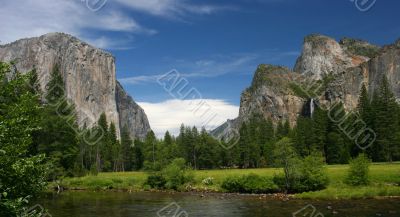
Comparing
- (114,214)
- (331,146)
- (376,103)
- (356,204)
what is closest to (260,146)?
(331,146)

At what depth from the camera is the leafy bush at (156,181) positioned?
255 feet

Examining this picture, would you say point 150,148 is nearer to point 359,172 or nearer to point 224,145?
point 224,145

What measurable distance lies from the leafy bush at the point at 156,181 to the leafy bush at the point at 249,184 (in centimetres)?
1330

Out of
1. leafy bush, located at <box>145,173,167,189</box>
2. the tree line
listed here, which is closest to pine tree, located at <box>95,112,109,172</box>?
the tree line

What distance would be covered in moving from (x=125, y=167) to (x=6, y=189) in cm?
13631

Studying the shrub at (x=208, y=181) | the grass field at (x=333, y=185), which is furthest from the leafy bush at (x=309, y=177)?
the shrub at (x=208, y=181)

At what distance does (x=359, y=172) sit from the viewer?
58.2 metres

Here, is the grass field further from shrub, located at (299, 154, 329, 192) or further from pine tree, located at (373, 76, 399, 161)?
pine tree, located at (373, 76, 399, 161)

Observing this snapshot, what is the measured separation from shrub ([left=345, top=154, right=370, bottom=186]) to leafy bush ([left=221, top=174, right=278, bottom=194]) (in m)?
11.0

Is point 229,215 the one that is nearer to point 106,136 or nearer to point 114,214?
point 114,214

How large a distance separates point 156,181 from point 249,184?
19788mm

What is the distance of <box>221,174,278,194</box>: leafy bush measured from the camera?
6412cm

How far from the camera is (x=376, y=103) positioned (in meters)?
105

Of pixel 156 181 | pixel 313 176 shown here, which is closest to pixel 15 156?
pixel 313 176
